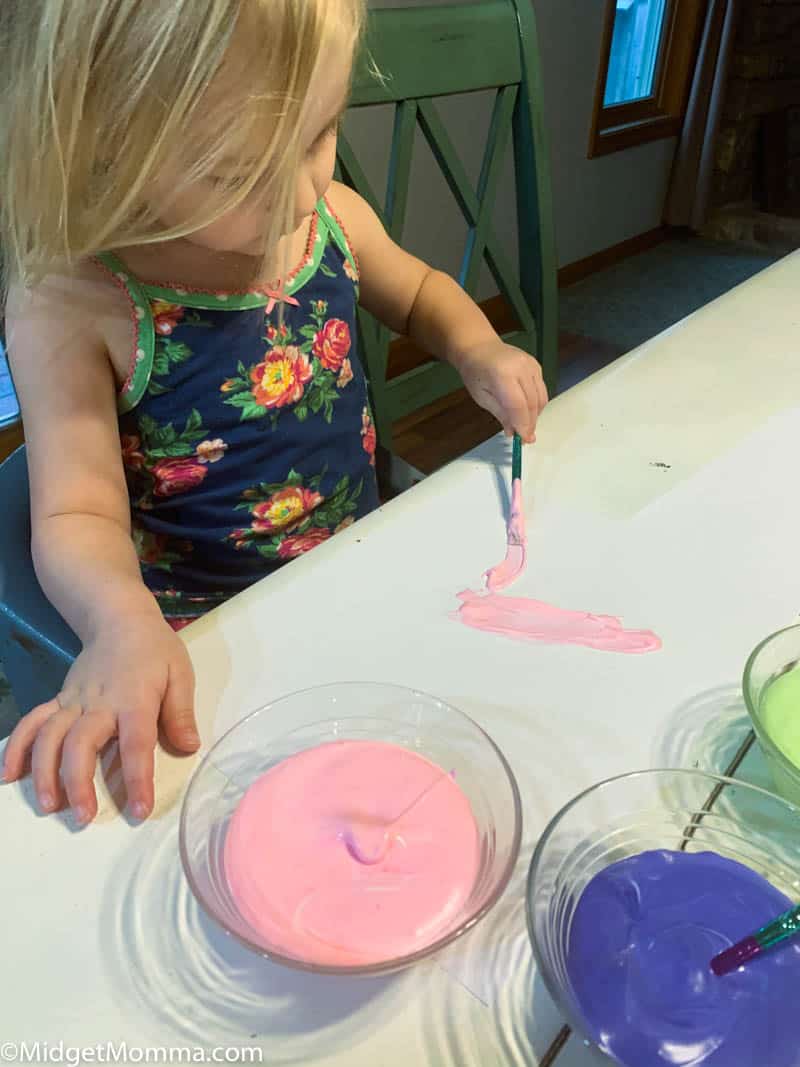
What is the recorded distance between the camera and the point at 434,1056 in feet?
1.15

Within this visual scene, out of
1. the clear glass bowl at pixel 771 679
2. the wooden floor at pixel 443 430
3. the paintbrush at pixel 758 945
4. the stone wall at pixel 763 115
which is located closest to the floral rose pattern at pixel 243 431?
the clear glass bowl at pixel 771 679

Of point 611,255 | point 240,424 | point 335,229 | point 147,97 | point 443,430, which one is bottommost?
point 443,430

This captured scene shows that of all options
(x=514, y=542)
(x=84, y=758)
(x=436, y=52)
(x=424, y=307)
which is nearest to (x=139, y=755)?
(x=84, y=758)

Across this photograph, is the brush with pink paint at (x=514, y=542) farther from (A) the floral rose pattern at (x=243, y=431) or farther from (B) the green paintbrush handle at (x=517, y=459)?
(A) the floral rose pattern at (x=243, y=431)

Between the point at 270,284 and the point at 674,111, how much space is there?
2.80 metres

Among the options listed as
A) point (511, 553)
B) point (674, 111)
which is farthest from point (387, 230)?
point (674, 111)

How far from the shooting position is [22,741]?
47 cm

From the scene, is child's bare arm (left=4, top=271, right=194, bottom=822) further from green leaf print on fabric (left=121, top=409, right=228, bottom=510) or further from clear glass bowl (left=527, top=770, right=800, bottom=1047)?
clear glass bowl (left=527, top=770, right=800, bottom=1047)

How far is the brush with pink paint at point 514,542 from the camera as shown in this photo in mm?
585

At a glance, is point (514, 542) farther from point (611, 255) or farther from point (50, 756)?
point (611, 255)

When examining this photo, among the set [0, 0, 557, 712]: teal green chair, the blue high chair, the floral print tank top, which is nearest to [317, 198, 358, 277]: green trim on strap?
the floral print tank top

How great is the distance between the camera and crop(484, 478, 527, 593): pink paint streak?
23.0 inches

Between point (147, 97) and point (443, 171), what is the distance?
0.60 metres

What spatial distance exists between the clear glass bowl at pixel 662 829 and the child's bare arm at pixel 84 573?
198mm
